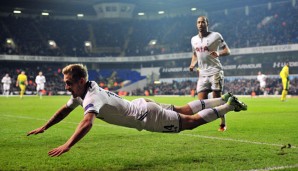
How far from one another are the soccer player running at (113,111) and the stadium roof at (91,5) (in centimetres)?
5235

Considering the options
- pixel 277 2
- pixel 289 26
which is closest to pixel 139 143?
pixel 289 26

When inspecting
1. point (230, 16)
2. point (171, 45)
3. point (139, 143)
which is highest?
point (230, 16)

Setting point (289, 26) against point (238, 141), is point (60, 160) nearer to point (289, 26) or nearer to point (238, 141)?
point (238, 141)

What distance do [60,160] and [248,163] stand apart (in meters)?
Result: 2.46

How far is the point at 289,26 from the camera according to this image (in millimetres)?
45781

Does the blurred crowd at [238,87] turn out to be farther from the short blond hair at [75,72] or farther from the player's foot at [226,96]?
the short blond hair at [75,72]

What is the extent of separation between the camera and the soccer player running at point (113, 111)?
163 inches

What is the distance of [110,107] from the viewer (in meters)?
4.59

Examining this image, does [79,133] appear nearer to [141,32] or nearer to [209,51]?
[209,51]

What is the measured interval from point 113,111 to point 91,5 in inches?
2392

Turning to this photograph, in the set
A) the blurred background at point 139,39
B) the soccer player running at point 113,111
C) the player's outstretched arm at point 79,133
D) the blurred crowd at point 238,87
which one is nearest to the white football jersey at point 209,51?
the soccer player running at point 113,111

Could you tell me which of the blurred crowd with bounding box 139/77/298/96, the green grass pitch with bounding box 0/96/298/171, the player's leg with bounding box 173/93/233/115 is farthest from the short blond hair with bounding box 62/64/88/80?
the blurred crowd with bounding box 139/77/298/96

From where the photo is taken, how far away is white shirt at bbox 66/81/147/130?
429 cm

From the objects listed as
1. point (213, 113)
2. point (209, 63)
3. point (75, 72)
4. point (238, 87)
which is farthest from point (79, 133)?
point (238, 87)
